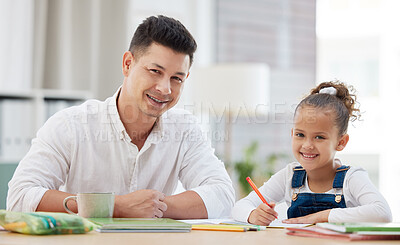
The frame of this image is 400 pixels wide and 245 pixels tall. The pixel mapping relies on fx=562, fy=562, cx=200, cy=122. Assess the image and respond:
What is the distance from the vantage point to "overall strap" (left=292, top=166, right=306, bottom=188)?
178 cm

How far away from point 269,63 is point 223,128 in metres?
0.70

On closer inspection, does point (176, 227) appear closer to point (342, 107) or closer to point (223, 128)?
point (342, 107)

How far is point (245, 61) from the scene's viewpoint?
4832 millimetres

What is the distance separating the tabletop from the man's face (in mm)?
818

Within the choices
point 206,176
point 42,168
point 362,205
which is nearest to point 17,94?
point 42,168

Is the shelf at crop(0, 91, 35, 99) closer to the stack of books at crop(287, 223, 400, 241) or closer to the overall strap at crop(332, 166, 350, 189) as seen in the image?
the overall strap at crop(332, 166, 350, 189)

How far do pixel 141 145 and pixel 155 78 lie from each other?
276 millimetres

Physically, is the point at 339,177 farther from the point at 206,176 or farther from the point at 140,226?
the point at 140,226

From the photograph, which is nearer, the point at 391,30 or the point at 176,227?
the point at 176,227

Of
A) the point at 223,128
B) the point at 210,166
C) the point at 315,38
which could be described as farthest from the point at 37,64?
the point at 315,38

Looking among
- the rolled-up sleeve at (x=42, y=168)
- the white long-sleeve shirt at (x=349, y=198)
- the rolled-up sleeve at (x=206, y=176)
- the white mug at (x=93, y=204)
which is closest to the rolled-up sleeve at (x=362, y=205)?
the white long-sleeve shirt at (x=349, y=198)

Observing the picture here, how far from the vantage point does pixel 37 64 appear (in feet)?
11.9

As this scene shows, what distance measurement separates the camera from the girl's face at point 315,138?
1.71m

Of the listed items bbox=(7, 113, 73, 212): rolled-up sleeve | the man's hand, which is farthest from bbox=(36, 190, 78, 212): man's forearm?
the man's hand
